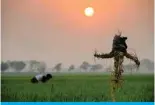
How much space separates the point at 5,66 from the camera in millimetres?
2467

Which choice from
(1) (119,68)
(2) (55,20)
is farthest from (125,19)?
(2) (55,20)

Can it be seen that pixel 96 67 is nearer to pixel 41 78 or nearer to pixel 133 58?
pixel 133 58

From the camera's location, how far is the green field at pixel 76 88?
8.01 ft

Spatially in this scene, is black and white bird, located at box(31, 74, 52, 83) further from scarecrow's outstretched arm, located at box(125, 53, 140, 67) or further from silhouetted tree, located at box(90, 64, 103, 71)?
scarecrow's outstretched arm, located at box(125, 53, 140, 67)

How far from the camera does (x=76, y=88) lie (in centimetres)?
246

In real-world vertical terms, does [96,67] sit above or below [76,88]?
above

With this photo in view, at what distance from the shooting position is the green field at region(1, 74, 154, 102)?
8.01ft

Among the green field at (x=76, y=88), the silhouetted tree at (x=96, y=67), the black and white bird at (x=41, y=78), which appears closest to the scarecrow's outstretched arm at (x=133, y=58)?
the green field at (x=76, y=88)

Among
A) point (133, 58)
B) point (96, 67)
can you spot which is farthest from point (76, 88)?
point (133, 58)

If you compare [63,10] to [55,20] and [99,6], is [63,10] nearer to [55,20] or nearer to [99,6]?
[55,20]

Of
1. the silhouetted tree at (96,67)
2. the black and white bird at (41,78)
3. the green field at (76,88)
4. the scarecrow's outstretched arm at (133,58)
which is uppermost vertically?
the scarecrow's outstretched arm at (133,58)

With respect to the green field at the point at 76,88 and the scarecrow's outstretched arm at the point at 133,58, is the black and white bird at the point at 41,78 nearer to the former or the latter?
the green field at the point at 76,88

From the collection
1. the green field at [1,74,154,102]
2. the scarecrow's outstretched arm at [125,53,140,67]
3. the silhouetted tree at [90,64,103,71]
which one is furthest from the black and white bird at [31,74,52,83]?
the scarecrow's outstretched arm at [125,53,140,67]

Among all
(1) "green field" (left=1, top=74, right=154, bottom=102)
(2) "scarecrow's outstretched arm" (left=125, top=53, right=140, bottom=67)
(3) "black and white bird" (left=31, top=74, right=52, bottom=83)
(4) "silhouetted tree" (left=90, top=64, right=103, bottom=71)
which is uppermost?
(2) "scarecrow's outstretched arm" (left=125, top=53, right=140, bottom=67)
